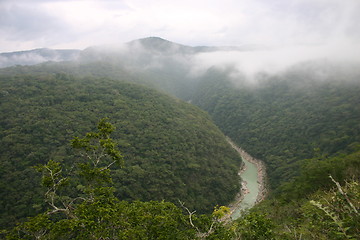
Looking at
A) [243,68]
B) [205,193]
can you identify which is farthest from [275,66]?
[205,193]

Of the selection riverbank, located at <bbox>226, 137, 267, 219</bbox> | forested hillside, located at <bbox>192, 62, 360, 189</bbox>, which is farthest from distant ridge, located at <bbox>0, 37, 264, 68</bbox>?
riverbank, located at <bbox>226, 137, 267, 219</bbox>

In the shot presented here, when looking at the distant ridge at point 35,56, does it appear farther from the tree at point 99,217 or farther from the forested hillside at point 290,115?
the tree at point 99,217

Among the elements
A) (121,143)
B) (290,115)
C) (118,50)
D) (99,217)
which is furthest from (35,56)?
(99,217)

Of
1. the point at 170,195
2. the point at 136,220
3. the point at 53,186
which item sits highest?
the point at 53,186

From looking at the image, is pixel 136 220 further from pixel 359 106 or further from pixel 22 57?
pixel 22 57

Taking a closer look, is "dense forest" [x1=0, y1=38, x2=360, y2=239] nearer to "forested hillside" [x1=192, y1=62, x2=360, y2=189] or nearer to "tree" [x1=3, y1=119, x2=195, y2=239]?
"tree" [x1=3, y1=119, x2=195, y2=239]

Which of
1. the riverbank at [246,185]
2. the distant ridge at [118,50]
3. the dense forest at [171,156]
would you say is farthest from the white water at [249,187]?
the distant ridge at [118,50]
